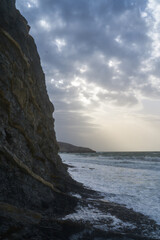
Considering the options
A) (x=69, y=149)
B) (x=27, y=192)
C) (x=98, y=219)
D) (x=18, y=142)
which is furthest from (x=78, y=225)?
(x=69, y=149)

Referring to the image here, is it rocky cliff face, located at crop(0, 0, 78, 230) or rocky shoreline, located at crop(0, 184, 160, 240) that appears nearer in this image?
rocky shoreline, located at crop(0, 184, 160, 240)

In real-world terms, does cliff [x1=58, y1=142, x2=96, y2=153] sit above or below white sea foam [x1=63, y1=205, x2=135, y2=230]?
below

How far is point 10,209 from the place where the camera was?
5.50m

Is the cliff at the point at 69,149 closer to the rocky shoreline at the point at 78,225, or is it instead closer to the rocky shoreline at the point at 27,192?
the rocky shoreline at the point at 27,192

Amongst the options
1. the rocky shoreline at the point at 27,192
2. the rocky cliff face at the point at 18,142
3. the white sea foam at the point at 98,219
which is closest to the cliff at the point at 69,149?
the rocky cliff face at the point at 18,142

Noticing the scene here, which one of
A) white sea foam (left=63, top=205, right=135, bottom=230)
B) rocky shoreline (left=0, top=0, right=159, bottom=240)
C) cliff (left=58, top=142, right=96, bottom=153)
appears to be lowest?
cliff (left=58, top=142, right=96, bottom=153)

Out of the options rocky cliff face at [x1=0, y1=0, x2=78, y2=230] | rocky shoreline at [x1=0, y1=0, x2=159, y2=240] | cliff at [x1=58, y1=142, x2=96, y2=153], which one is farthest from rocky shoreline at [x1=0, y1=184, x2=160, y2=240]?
cliff at [x1=58, y1=142, x2=96, y2=153]

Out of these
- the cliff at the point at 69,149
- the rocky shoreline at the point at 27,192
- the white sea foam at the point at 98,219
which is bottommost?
the cliff at the point at 69,149

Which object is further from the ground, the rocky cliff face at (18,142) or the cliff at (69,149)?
the rocky cliff face at (18,142)

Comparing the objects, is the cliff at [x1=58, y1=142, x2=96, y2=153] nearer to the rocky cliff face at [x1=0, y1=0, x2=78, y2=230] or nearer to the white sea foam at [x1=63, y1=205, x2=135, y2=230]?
the rocky cliff face at [x1=0, y1=0, x2=78, y2=230]

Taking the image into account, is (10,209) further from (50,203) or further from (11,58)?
(11,58)

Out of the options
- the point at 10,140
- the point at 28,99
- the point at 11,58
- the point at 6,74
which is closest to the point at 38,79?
the point at 28,99

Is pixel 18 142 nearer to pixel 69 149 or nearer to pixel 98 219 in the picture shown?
pixel 98 219

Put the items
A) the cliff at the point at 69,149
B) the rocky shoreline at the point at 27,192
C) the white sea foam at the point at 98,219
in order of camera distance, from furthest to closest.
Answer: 1. the cliff at the point at 69,149
2. the white sea foam at the point at 98,219
3. the rocky shoreline at the point at 27,192
